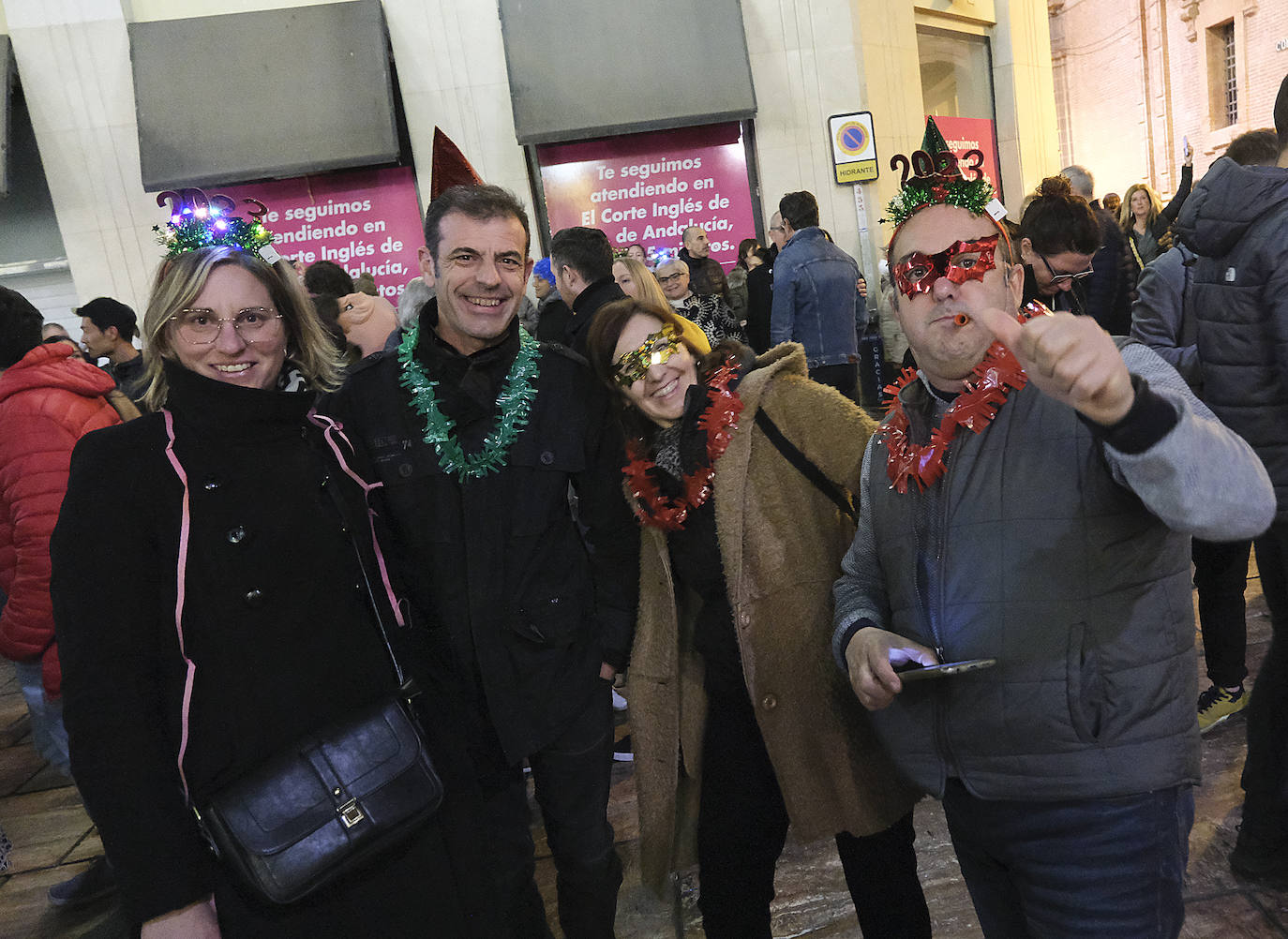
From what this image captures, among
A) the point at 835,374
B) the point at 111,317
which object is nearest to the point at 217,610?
the point at 111,317

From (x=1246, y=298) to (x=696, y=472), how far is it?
5.74ft

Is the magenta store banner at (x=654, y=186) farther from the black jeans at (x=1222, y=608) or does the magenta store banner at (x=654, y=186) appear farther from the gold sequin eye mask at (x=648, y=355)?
the gold sequin eye mask at (x=648, y=355)

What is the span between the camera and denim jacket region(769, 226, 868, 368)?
586cm

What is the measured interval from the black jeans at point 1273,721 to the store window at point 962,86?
9.43 m

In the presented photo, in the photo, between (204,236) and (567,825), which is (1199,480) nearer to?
(567,825)

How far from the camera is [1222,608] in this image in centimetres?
338

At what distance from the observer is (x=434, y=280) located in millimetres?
2334

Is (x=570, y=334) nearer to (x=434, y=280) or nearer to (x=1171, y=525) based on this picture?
(x=434, y=280)

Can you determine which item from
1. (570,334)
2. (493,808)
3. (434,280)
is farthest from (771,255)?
(493,808)

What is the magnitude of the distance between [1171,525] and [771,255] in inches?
253

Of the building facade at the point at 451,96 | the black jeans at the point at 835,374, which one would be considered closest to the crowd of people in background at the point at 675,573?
the black jeans at the point at 835,374

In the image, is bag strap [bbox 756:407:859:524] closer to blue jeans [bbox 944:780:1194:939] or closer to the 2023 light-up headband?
blue jeans [bbox 944:780:1194:939]

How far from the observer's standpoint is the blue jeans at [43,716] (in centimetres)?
328

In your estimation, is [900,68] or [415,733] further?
[900,68]
